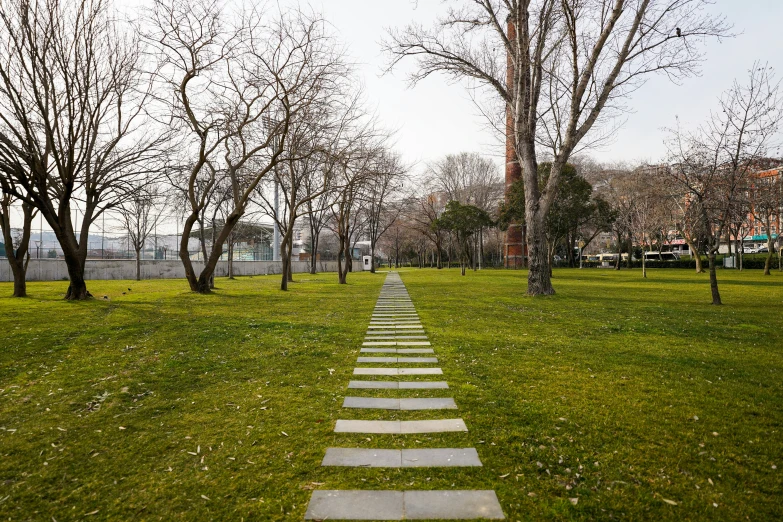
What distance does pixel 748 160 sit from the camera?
11984 millimetres

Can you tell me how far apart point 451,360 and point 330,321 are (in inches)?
173

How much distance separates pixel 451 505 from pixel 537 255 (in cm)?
1314

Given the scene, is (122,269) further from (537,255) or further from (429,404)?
(429,404)

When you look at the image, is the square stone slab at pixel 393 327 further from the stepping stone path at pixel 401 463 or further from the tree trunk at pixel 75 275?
the tree trunk at pixel 75 275

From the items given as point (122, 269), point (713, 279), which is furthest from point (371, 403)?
point (122, 269)

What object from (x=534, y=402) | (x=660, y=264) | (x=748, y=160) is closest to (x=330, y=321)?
(x=534, y=402)

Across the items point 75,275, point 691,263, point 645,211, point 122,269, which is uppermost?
point 645,211

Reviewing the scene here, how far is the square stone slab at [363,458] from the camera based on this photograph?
310 centimetres

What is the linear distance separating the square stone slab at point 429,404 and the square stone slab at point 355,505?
1.56 metres

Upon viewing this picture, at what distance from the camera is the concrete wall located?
2789 cm

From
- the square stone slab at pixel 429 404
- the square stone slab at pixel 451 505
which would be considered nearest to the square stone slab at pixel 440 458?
the square stone slab at pixel 451 505

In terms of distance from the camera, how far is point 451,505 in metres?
2.59

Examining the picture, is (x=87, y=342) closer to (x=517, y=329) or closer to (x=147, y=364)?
(x=147, y=364)

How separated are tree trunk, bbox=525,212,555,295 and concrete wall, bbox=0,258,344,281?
1140 inches
